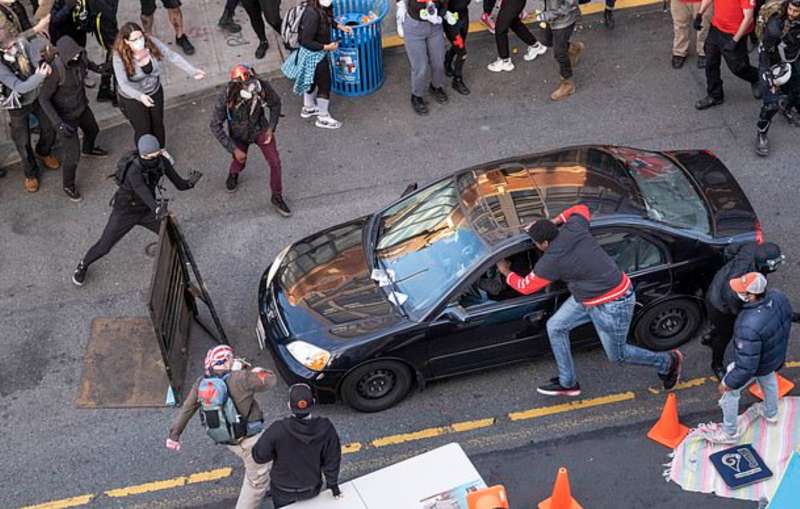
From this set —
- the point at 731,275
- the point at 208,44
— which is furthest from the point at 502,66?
the point at 731,275

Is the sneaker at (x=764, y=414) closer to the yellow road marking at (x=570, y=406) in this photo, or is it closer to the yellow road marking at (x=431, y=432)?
the yellow road marking at (x=570, y=406)

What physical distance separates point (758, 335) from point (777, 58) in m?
4.02

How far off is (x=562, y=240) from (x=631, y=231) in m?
0.80

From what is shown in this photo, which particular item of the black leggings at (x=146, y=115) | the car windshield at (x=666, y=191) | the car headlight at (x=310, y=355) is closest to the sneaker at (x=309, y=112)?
the black leggings at (x=146, y=115)

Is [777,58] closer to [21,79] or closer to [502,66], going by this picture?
[502,66]

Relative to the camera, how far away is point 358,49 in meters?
11.4

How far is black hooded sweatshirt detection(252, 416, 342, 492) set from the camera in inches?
255

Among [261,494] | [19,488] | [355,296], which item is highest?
[355,296]

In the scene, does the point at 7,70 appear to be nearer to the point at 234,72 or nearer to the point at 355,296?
the point at 234,72

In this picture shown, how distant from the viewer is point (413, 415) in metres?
8.30

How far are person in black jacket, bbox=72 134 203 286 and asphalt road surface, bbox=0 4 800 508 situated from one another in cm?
61

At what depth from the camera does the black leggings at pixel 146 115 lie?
33.7 ft

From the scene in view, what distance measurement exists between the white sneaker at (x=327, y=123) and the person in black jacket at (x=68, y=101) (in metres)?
2.53

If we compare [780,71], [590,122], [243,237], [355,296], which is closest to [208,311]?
[243,237]
